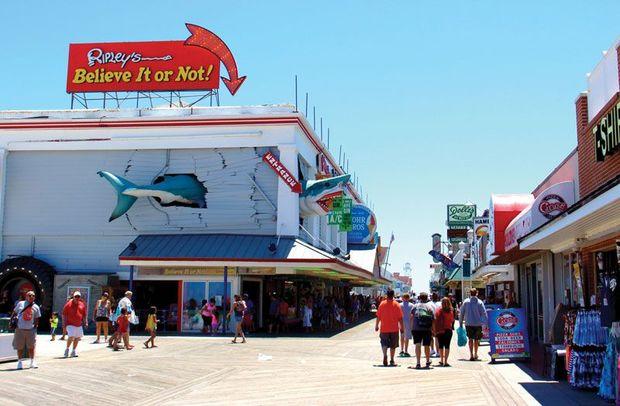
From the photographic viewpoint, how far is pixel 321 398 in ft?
35.8

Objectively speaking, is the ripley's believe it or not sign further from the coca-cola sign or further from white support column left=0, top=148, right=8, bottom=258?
the coca-cola sign

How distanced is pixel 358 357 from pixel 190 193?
44.3 ft

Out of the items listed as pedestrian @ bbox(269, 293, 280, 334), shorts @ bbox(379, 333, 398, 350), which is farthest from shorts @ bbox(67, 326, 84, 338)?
pedestrian @ bbox(269, 293, 280, 334)

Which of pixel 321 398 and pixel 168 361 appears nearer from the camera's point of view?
pixel 321 398

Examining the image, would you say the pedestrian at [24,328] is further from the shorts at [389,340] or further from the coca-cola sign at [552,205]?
the coca-cola sign at [552,205]

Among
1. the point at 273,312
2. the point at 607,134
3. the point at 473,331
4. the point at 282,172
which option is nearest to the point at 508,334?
the point at 473,331

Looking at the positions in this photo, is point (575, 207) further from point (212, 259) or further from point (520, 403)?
point (212, 259)

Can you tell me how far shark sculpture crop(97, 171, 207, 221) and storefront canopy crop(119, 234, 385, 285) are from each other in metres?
1.48

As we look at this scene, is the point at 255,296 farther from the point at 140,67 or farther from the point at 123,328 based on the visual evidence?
the point at 140,67

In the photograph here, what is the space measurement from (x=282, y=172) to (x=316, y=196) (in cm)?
230

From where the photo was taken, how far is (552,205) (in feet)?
57.1

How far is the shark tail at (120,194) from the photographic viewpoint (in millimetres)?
28297

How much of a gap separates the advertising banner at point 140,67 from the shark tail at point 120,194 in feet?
17.8

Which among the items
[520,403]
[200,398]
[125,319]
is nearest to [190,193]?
[125,319]
